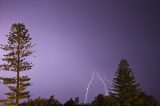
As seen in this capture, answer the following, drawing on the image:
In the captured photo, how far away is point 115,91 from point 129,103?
319cm

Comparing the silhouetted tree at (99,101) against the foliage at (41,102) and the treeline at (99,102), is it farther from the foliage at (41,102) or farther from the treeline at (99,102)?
the foliage at (41,102)

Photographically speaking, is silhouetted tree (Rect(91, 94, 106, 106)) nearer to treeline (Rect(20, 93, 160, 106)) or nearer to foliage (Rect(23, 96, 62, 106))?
treeline (Rect(20, 93, 160, 106))

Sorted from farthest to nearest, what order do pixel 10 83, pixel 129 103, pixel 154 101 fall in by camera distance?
pixel 154 101 < pixel 129 103 < pixel 10 83

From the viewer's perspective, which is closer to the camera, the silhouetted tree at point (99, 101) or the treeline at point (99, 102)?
the treeline at point (99, 102)

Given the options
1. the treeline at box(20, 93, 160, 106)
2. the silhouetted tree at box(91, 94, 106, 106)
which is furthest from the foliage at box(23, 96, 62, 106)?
the silhouetted tree at box(91, 94, 106, 106)

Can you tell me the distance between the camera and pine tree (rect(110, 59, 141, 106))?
62.6 metres

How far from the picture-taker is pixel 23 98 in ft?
153

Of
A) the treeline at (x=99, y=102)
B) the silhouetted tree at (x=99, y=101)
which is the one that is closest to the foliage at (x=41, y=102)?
the treeline at (x=99, y=102)

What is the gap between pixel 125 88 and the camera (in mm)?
63250

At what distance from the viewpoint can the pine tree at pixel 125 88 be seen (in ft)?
205

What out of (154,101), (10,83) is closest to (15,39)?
(10,83)

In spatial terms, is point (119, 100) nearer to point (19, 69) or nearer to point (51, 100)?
point (51, 100)

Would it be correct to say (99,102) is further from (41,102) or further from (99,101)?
(41,102)

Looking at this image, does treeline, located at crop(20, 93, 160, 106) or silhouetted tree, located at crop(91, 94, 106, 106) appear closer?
treeline, located at crop(20, 93, 160, 106)
